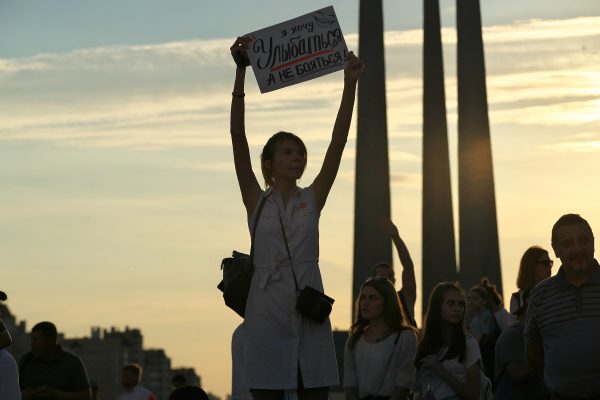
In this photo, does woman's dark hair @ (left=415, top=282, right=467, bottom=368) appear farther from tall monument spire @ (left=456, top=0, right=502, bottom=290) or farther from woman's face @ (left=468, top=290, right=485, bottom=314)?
tall monument spire @ (left=456, top=0, right=502, bottom=290)

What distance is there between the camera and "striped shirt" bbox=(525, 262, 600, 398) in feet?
57.2

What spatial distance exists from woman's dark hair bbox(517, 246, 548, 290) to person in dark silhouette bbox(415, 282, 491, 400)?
1.89 metres

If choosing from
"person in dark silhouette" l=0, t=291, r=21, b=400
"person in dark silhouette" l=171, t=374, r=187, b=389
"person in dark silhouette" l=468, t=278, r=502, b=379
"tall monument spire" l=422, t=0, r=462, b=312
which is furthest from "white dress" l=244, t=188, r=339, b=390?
"tall monument spire" l=422, t=0, r=462, b=312

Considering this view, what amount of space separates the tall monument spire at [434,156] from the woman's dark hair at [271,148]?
68876 mm

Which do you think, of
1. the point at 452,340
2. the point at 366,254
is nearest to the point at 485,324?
the point at 452,340

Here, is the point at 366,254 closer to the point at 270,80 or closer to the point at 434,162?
the point at 434,162

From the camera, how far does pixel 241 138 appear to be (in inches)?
734

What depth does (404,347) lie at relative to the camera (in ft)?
76.8

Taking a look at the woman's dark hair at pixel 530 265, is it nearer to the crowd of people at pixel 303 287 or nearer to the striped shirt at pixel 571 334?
the crowd of people at pixel 303 287

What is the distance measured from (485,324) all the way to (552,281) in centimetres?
1227

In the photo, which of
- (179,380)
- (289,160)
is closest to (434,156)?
(179,380)

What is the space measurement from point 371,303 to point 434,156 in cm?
6517

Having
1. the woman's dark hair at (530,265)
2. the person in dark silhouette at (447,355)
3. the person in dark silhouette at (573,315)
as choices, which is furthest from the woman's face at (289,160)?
the woman's dark hair at (530,265)

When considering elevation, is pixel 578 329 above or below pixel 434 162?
below
